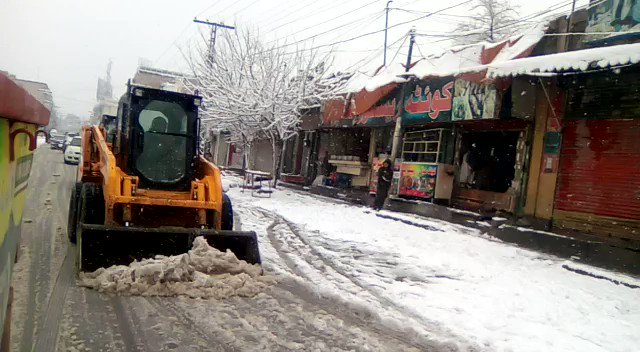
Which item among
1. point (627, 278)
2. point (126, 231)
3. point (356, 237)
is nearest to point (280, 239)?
point (356, 237)

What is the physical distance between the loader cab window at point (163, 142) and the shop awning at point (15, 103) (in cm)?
452

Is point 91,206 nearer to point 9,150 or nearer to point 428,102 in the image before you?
point 9,150

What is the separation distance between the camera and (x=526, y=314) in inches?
214

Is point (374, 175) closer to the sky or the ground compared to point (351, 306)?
closer to the sky

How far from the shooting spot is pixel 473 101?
11.4 meters

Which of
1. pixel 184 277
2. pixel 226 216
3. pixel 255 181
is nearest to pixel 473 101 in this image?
pixel 226 216

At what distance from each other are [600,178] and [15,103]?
1032 centimetres

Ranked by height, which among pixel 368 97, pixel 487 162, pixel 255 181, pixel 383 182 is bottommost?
pixel 255 181

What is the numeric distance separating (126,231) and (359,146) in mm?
15617

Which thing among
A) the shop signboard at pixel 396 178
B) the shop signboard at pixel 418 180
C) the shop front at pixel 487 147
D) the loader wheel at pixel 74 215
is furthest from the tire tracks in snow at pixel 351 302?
the shop signboard at pixel 396 178

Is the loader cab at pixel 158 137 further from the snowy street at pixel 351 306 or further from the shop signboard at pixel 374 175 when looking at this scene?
the shop signboard at pixel 374 175

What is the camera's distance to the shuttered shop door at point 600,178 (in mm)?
8656

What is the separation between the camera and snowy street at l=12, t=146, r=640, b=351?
3891 mm

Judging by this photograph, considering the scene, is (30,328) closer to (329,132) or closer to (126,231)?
(126,231)
